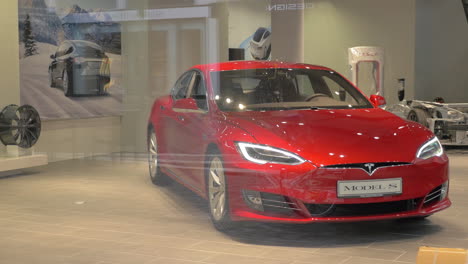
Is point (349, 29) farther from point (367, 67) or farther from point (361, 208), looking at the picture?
point (361, 208)

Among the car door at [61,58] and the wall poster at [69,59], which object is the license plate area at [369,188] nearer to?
the wall poster at [69,59]

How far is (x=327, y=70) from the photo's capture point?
551 cm

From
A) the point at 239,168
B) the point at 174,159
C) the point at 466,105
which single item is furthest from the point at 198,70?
the point at 466,105

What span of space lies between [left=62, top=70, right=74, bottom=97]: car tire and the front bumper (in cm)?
466

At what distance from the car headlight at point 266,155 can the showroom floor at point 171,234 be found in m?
0.48

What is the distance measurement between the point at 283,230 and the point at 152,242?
820 millimetres

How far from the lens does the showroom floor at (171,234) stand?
3.95m

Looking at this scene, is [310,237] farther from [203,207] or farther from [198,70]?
[198,70]

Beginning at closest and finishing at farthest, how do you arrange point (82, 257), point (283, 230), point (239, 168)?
point (82, 257)
point (239, 168)
point (283, 230)

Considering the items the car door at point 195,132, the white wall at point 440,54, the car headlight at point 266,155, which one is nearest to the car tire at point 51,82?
the car door at point 195,132

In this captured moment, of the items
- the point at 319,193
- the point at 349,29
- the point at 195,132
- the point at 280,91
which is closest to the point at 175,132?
the point at 195,132

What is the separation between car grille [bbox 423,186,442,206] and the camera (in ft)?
14.3

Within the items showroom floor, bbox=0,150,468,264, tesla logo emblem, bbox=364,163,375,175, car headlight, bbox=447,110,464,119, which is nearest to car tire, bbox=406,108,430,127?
car headlight, bbox=447,110,464,119

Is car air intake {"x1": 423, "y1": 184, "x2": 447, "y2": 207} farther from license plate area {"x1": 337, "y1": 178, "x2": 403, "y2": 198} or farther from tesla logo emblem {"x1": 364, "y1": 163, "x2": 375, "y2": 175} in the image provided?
tesla logo emblem {"x1": 364, "y1": 163, "x2": 375, "y2": 175}
